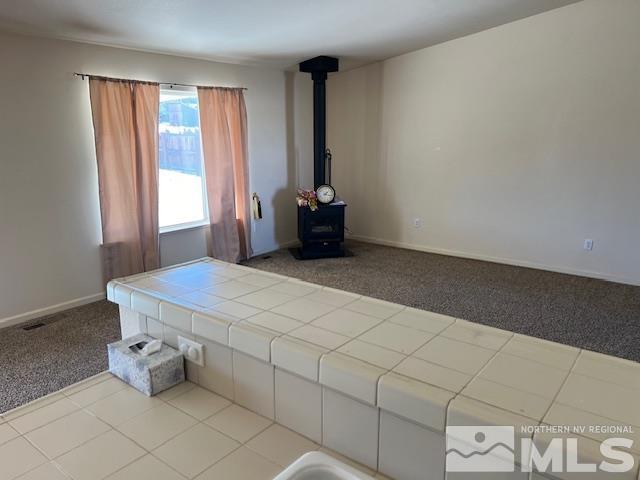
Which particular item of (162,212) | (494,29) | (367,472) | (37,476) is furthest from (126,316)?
(494,29)

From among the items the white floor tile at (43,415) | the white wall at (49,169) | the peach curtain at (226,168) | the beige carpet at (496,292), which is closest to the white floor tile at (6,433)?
the white floor tile at (43,415)

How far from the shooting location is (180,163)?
4.79m

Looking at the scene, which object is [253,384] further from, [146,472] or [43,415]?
[43,415]

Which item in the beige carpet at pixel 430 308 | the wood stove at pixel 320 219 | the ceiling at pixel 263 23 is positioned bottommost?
the beige carpet at pixel 430 308

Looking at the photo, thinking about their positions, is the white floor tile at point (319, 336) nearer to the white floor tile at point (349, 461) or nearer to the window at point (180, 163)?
the white floor tile at point (349, 461)

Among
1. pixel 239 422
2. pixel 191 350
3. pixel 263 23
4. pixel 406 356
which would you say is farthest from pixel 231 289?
pixel 263 23

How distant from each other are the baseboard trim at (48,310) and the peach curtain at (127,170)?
0.21m

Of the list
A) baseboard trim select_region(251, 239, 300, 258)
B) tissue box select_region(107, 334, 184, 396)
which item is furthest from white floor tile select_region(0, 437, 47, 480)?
baseboard trim select_region(251, 239, 300, 258)

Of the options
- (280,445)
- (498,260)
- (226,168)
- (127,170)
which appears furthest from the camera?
(498,260)

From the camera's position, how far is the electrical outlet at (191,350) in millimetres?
1242

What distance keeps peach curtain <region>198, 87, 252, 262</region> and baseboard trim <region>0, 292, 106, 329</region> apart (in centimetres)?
140

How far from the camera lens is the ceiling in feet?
10.1
